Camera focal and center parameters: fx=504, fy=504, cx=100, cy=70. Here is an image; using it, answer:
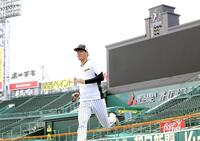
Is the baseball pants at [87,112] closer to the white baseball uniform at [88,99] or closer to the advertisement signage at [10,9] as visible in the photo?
the white baseball uniform at [88,99]

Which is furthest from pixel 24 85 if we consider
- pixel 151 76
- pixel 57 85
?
pixel 151 76

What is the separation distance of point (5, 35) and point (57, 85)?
6.89 metres

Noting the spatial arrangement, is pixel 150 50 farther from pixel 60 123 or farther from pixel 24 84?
pixel 24 84

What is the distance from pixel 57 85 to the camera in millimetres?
48844

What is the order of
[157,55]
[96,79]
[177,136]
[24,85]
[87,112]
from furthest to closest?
[24,85] → [157,55] → [87,112] → [96,79] → [177,136]

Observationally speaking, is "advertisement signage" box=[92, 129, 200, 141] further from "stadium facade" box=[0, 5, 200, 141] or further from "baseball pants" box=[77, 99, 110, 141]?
"stadium facade" box=[0, 5, 200, 141]

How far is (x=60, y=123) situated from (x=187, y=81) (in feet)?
25.5

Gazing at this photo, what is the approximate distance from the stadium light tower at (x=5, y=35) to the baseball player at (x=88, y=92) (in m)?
38.9

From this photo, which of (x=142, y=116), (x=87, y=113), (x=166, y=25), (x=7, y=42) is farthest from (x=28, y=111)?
(x=87, y=113)

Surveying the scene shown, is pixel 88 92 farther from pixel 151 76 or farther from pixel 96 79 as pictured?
pixel 151 76

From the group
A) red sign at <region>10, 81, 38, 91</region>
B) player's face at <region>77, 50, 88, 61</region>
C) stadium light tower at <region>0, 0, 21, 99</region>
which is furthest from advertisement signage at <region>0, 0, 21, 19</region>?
player's face at <region>77, 50, 88, 61</region>

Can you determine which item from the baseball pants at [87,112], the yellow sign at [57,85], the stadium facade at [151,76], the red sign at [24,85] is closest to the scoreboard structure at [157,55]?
the stadium facade at [151,76]

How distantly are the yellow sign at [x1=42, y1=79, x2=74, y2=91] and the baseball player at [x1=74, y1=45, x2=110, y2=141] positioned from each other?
40.0 m

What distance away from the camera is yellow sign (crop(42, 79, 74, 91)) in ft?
158
